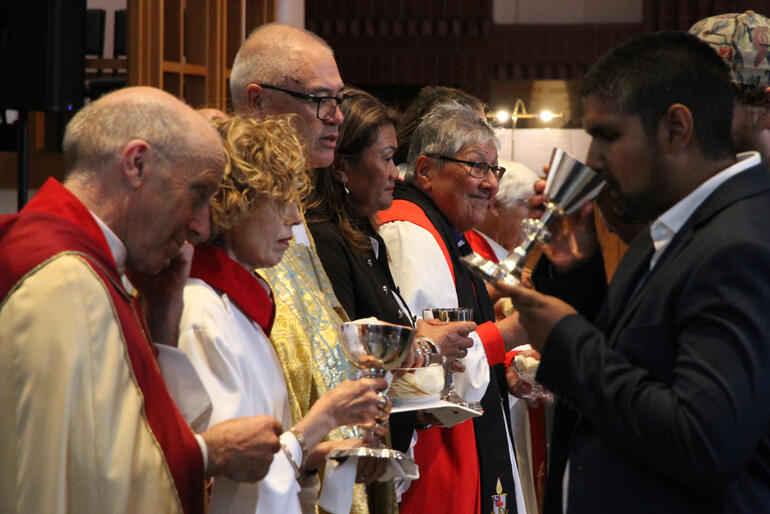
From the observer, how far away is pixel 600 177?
1457 mm

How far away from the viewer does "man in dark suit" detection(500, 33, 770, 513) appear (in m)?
1.30

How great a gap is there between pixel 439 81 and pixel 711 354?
28.9ft

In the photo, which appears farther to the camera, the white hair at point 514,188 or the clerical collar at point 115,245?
the white hair at point 514,188

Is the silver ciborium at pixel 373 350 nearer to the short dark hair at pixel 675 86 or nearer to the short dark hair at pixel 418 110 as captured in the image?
the short dark hair at pixel 675 86

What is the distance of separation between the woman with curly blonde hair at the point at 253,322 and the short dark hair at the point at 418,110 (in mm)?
1480

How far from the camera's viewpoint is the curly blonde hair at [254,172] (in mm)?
1882

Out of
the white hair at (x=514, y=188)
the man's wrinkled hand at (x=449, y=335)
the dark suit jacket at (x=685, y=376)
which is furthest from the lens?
the white hair at (x=514, y=188)

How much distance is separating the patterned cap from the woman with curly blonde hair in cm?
86

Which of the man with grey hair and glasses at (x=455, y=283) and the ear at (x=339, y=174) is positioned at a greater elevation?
the ear at (x=339, y=174)

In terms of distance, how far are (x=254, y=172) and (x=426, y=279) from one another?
3.57 ft

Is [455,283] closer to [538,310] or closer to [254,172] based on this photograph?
[254,172]

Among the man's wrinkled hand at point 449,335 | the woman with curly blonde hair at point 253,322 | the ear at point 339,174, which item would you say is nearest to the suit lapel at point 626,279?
the woman with curly blonde hair at point 253,322

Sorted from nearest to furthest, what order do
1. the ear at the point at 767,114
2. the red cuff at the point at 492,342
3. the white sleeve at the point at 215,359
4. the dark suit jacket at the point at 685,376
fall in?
1. the dark suit jacket at the point at 685,376
2. the white sleeve at the point at 215,359
3. the ear at the point at 767,114
4. the red cuff at the point at 492,342

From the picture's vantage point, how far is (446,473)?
2.80 m
